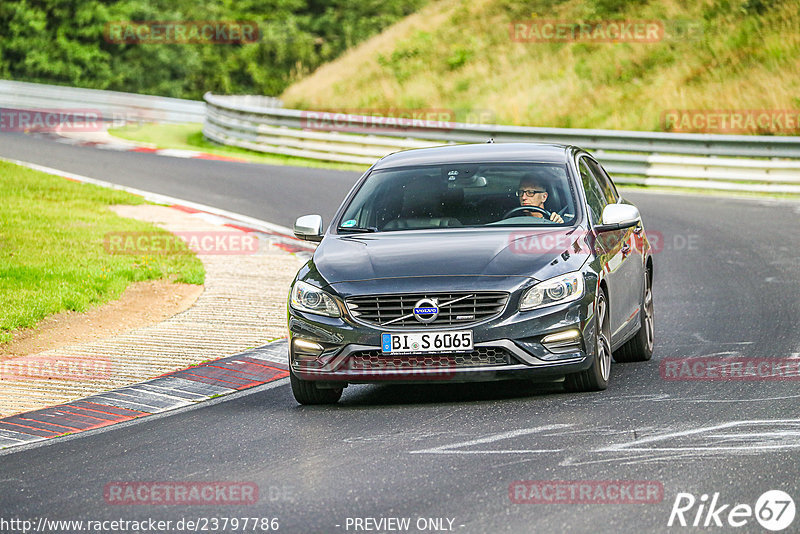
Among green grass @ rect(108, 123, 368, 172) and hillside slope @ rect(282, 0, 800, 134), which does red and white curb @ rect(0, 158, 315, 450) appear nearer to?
green grass @ rect(108, 123, 368, 172)

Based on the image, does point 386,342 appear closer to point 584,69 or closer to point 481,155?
point 481,155

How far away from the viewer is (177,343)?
10938 millimetres

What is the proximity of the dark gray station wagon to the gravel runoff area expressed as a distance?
5.90 feet

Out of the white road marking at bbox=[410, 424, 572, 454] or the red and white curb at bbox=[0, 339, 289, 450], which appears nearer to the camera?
the white road marking at bbox=[410, 424, 572, 454]

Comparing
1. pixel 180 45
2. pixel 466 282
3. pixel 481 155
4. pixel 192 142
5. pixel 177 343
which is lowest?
pixel 180 45

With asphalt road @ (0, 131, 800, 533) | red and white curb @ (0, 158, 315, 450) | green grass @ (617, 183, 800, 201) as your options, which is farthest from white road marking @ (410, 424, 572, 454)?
green grass @ (617, 183, 800, 201)

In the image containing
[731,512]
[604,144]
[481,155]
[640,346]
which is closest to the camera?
[731,512]

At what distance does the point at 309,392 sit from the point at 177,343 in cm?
266

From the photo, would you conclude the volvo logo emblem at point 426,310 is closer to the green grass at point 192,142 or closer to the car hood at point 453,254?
A: the car hood at point 453,254

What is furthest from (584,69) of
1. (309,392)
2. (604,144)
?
(309,392)

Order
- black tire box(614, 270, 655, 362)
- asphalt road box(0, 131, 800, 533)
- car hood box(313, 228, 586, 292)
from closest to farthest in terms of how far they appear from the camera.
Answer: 1. asphalt road box(0, 131, 800, 533)
2. car hood box(313, 228, 586, 292)
3. black tire box(614, 270, 655, 362)

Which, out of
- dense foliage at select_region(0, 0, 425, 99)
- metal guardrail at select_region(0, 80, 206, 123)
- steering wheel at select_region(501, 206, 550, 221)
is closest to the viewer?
steering wheel at select_region(501, 206, 550, 221)

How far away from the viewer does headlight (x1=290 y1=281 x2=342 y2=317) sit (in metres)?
8.33

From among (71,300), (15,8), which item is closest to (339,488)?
(71,300)
